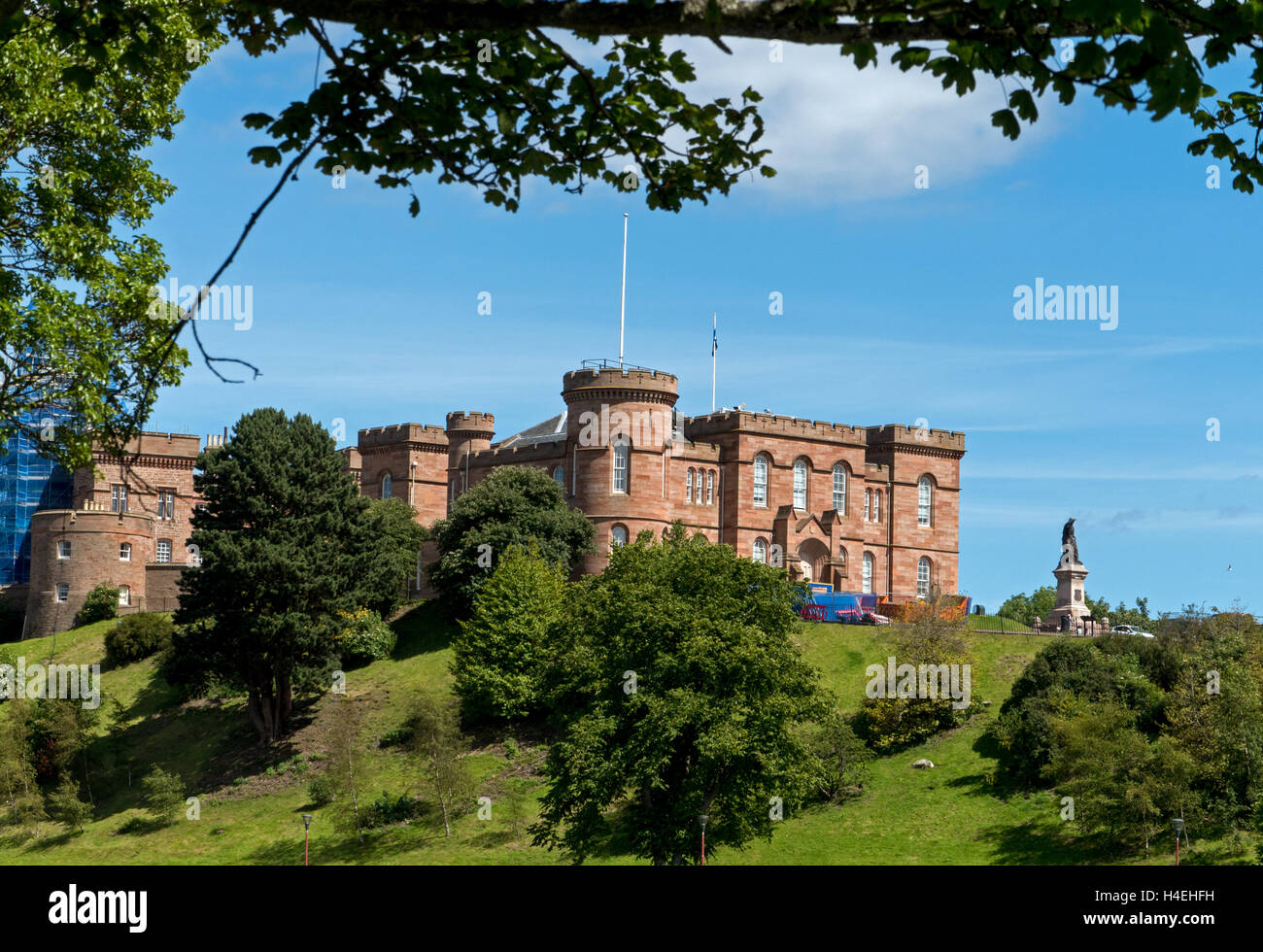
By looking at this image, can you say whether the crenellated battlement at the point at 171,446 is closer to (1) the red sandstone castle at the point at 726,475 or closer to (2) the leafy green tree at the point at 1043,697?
(1) the red sandstone castle at the point at 726,475

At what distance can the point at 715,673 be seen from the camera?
42.7 m

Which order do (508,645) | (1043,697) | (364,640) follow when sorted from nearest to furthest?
(1043,697)
(508,645)
(364,640)

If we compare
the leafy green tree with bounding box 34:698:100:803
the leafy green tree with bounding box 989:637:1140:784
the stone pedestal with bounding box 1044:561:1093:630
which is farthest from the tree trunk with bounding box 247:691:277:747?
the stone pedestal with bounding box 1044:561:1093:630

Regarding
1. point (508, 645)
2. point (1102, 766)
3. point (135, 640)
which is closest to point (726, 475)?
point (508, 645)

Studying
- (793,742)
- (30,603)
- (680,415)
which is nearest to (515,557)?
(680,415)

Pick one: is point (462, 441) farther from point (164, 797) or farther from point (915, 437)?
point (164, 797)

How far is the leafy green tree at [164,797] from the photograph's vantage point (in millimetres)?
54906

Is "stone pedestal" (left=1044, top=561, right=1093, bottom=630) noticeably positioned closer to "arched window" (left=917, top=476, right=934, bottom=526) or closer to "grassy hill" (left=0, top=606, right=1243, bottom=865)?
"grassy hill" (left=0, top=606, right=1243, bottom=865)

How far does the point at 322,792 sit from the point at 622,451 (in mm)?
25801

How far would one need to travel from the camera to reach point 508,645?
60.9 m

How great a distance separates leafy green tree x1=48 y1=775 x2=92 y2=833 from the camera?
55.9 metres

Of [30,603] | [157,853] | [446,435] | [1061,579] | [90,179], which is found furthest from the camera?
[446,435]

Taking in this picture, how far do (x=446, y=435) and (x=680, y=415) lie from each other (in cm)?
1501

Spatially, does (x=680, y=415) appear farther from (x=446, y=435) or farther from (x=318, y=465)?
(x=318, y=465)
